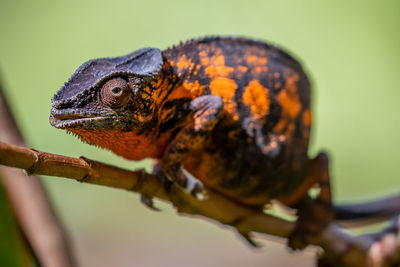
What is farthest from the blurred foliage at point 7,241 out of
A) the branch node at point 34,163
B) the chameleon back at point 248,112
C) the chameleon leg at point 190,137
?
the chameleon back at point 248,112

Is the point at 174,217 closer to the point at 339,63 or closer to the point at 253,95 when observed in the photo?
the point at 339,63

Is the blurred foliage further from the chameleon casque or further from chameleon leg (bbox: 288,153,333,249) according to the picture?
chameleon leg (bbox: 288,153,333,249)

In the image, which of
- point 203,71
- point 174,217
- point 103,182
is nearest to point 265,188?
point 203,71

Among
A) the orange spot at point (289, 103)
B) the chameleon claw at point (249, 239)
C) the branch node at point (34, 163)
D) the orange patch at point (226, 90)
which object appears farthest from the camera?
the chameleon claw at point (249, 239)

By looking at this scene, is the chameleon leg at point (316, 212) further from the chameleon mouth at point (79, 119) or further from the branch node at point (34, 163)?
the branch node at point (34, 163)

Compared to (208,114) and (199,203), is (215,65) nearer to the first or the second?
(208,114)

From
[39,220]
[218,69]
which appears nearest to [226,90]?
[218,69]

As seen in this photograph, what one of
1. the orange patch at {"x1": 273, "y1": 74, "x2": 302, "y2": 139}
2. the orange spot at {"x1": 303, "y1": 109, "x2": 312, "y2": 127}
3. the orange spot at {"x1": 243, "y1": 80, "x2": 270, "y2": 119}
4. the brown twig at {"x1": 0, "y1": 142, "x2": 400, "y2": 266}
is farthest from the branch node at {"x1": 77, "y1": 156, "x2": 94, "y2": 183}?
the orange spot at {"x1": 303, "y1": 109, "x2": 312, "y2": 127}
